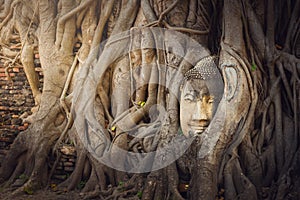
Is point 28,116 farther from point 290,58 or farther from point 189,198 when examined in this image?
point 290,58

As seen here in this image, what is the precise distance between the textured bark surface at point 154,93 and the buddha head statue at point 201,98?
0.40 feet

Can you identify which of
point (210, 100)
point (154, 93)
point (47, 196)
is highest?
point (154, 93)

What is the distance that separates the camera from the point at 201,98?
4410 mm

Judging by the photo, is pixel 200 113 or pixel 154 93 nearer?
pixel 200 113

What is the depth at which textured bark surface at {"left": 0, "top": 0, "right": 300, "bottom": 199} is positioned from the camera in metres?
4.18

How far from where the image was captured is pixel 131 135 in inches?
189

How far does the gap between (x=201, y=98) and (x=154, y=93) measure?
0.66 meters

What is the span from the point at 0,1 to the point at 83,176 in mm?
2952

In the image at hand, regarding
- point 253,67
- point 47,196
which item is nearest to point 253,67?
point 253,67

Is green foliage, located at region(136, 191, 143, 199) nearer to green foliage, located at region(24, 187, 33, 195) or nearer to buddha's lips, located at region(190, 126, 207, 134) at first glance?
buddha's lips, located at region(190, 126, 207, 134)

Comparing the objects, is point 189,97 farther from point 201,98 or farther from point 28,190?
point 28,190

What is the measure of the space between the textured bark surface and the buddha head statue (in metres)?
0.12

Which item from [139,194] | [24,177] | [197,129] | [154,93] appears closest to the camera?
[139,194]

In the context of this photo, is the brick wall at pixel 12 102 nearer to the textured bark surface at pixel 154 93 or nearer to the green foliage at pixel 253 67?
the textured bark surface at pixel 154 93
